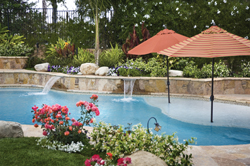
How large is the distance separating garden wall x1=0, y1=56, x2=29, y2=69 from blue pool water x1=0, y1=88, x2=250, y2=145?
316cm

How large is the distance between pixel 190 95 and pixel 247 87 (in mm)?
2053

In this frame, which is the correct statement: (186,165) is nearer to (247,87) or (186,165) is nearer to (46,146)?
(46,146)

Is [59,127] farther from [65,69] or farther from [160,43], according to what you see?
[65,69]

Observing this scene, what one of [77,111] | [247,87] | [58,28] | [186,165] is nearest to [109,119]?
[77,111]

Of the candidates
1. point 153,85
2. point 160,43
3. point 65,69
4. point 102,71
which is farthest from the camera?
point 65,69

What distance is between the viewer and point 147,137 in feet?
11.9

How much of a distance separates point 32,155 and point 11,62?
→ 10262 mm

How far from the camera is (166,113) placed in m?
7.15

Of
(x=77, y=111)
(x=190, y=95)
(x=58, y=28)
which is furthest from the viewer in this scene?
(x=58, y=28)

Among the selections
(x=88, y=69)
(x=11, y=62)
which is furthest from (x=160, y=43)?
(x=11, y=62)

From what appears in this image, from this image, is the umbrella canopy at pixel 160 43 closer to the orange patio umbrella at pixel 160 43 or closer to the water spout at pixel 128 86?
the orange patio umbrella at pixel 160 43

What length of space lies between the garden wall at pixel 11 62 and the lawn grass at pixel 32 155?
9.53 metres

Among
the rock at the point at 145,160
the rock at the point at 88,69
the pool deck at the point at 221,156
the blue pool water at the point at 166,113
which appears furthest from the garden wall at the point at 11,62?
the rock at the point at 145,160

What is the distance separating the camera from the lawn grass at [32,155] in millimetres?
3424
